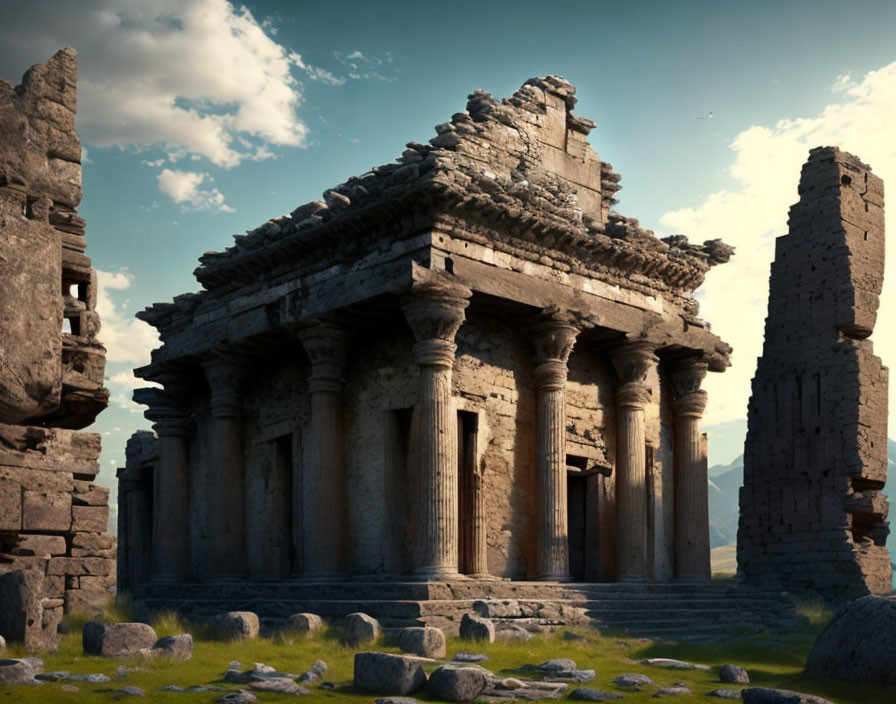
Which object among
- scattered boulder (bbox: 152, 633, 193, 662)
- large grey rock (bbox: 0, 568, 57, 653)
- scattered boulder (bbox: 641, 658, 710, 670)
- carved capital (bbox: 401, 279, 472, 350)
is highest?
carved capital (bbox: 401, 279, 472, 350)

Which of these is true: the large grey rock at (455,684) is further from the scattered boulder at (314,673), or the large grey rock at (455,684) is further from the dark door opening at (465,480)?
the dark door opening at (465,480)

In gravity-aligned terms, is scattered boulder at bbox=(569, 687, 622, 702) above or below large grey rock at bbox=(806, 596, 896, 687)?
below

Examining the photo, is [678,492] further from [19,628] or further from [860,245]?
[19,628]

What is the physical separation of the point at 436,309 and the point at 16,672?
30.3ft

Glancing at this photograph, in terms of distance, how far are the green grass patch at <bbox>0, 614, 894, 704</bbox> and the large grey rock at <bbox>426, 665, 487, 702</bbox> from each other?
0.15m

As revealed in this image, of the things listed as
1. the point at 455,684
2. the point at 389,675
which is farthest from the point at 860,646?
the point at 389,675

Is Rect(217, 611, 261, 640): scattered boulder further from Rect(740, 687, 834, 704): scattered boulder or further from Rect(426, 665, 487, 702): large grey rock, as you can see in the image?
Rect(740, 687, 834, 704): scattered boulder

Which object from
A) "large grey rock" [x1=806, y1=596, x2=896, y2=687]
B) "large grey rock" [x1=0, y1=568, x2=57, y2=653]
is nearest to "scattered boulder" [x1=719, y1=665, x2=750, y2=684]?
"large grey rock" [x1=806, y1=596, x2=896, y2=687]

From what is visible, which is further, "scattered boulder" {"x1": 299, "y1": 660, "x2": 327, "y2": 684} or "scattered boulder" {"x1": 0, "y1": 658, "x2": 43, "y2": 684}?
"scattered boulder" {"x1": 299, "y1": 660, "x2": 327, "y2": 684}

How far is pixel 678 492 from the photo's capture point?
21.3 m

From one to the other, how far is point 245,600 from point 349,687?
8.15 meters

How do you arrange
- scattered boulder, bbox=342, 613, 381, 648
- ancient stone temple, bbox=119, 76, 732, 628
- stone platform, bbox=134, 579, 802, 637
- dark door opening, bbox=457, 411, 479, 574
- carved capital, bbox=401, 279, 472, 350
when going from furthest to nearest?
dark door opening, bbox=457, 411, 479, 574 → ancient stone temple, bbox=119, 76, 732, 628 → carved capital, bbox=401, 279, 472, 350 → stone platform, bbox=134, 579, 802, 637 → scattered boulder, bbox=342, 613, 381, 648

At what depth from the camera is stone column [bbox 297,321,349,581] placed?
58.2 ft

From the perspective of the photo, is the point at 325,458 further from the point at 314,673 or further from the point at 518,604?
the point at 314,673
